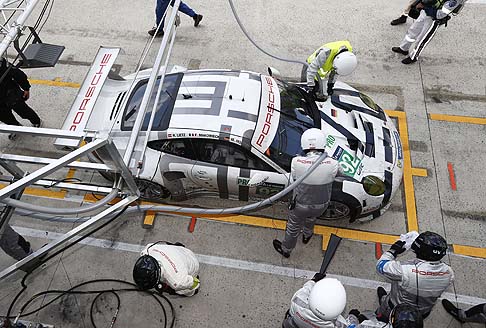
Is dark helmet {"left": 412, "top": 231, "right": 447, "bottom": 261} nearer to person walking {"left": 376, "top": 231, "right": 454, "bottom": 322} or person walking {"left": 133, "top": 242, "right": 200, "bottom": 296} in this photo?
person walking {"left": 376, "top": 231, "right": 454, "bottom": 322}

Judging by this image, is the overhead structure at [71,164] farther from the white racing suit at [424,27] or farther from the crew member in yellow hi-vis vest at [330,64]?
the white racing suit at [424,27]

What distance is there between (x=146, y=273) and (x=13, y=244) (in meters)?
2.05

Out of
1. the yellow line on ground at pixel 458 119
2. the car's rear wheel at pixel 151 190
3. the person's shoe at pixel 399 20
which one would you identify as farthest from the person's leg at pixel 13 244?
the person's shoe at pixel 399 20

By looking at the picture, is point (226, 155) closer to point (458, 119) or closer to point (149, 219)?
point (149, 219)

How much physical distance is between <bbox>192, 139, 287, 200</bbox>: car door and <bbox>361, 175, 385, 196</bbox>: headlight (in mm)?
992

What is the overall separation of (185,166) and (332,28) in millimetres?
4788

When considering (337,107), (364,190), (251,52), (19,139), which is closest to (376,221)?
(364,190)

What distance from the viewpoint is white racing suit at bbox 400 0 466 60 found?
6.55 meters

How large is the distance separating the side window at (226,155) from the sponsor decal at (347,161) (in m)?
0.86

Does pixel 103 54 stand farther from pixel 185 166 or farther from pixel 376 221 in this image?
pixel 376 221

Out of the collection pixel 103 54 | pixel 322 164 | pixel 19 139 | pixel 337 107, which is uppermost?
pixel 103 54

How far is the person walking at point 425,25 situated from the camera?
21.5 ft

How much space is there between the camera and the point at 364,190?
499 cm

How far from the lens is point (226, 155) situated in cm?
494
